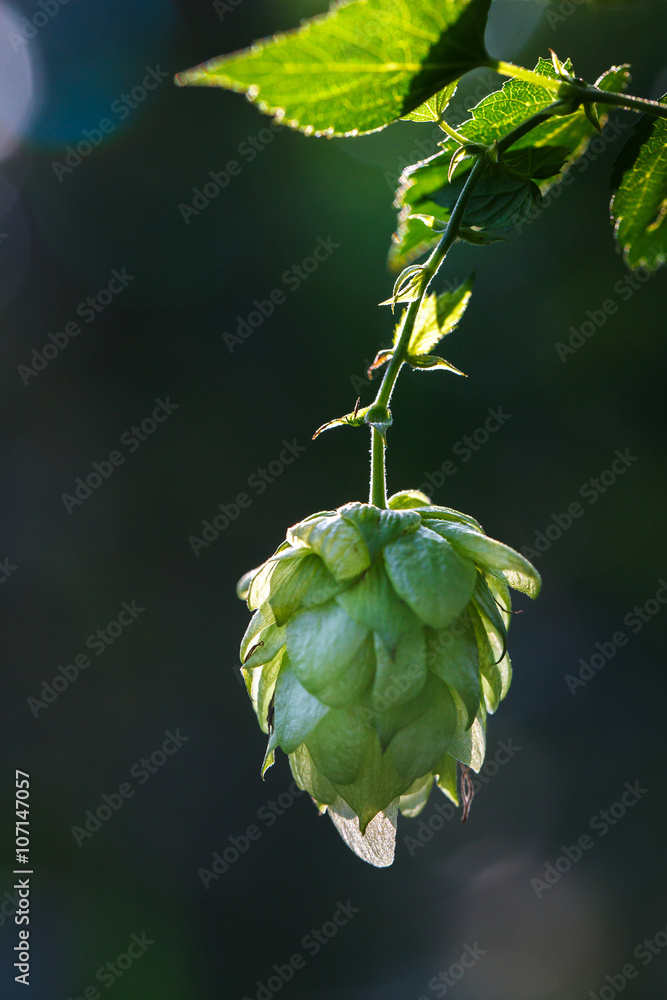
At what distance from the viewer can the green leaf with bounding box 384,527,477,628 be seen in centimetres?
53

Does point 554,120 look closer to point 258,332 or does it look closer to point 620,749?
point 258,332

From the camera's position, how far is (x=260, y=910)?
2877 mm

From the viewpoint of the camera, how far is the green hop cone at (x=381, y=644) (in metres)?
0.53

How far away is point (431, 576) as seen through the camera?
538 millimetres

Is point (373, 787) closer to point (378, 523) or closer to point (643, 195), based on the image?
point (378, 523)

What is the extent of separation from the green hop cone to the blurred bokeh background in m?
2.17

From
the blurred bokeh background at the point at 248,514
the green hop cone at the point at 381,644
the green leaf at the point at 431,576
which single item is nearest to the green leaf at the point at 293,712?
the green hop cone at the point at 381,644

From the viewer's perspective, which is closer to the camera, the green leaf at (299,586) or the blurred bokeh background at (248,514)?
the green leaf at (299,586)

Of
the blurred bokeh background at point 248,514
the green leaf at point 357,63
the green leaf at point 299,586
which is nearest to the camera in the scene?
the green leaf at point 357,63

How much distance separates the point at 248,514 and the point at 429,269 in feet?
8.57

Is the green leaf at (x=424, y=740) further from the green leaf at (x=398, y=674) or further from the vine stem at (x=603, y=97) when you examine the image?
the vine stem at (x=603, y=97)

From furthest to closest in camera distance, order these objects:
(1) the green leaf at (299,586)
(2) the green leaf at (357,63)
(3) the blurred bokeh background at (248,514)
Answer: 1. (3) the blurred bokeh background at (248,514)
2. (1) the green leaf at (299,586)
3. (2) the green leaf at (357,63)

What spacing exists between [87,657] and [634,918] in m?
2.26

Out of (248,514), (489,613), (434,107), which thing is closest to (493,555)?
(489,613)
